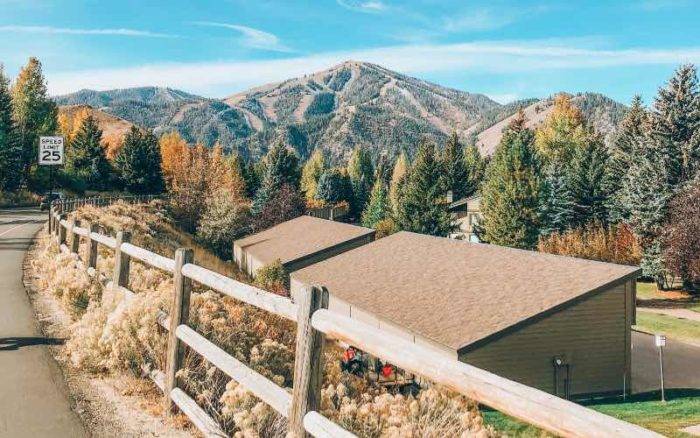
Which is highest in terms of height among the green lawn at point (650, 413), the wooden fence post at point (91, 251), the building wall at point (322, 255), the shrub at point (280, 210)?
the wooden fence post at point (91, 251)

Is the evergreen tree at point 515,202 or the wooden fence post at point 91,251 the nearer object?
the wooden fence post at point 91,251

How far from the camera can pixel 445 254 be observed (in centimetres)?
3241

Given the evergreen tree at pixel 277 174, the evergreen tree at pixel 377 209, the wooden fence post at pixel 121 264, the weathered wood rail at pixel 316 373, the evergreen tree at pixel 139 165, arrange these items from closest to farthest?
the weathered wood rail at pixel 316 373 < the wooden fence post at pixel 121 264 < the evergreen tree at pixel 277 174 < the evergreen tree at pixel 139 165 < the evergreen tree at pixel 377 209

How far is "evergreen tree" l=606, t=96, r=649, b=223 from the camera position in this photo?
2170 inches

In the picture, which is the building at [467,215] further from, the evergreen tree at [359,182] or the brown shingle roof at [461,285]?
the brown shingle roof at [461,285]

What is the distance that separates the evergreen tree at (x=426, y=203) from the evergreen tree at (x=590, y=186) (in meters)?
13.9

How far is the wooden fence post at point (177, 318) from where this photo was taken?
6539 mm

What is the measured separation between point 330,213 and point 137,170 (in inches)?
1219

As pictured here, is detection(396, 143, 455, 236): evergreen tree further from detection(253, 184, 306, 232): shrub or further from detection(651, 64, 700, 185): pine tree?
detection(651, 64, 700, 185): pine tree

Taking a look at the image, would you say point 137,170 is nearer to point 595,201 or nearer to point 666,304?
point 595,201

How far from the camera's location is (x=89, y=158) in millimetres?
78875

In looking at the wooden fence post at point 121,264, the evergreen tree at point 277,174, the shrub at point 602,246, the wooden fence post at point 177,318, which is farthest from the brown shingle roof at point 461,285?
the evergreen tree at point 277,174

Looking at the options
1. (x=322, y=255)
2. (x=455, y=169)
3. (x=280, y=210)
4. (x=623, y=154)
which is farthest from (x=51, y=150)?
(x=455, y=169)

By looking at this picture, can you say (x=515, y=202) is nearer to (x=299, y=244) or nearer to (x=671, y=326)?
(x=671, y=326)
